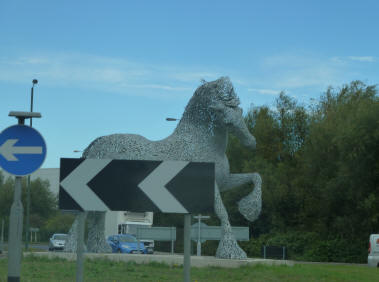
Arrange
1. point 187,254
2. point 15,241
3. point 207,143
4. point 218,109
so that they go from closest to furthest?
point 187,254, point 15,241, point 218,109, point 207,143

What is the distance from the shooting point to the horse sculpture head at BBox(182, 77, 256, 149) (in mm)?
17141

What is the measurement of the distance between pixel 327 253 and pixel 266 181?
26.0 ft

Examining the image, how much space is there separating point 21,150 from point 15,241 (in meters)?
1.08

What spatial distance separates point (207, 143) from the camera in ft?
57.6

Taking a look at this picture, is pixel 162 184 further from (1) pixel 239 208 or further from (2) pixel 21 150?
(1) pixel 239 208

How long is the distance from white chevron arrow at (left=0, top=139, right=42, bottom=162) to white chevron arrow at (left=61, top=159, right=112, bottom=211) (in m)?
0.79

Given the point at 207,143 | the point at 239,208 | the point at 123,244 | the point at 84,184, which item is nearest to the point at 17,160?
the point at 84,184

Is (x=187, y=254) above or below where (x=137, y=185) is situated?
below

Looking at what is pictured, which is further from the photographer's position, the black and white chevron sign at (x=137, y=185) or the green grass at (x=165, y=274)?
the green grass at (x=165, y=274)

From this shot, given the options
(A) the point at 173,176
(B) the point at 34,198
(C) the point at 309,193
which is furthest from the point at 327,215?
(B) the point at 34,198

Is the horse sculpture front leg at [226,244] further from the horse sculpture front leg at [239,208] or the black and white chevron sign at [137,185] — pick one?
the black and white chevron sign at [137,185]

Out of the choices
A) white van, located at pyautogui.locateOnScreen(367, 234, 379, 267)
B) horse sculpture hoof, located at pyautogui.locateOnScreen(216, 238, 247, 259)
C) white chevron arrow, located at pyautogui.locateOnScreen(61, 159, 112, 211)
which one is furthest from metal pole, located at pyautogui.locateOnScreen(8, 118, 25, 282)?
white van, located at pyautogui.locateOnScreen(367, 234, 379, 267)

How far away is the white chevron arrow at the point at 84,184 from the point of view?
21.4ft

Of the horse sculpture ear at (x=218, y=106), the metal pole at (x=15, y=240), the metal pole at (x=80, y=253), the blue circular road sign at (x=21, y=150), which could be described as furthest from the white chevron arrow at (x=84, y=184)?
the horse sculpture ear at (x=218, y=106)
